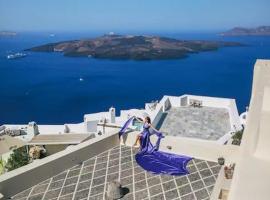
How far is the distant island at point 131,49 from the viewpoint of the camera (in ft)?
381

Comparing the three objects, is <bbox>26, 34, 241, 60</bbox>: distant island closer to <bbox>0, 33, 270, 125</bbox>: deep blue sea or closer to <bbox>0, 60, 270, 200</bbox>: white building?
<bbox>0, 33, 270, 125</bbox>: deep blue sea

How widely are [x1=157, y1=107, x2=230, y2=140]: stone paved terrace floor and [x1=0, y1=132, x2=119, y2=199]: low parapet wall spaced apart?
9.06 metres

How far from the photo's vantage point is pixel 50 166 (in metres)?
6.52

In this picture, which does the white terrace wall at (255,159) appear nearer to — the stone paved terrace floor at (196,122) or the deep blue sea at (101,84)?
the stone paved terrace floor at (196,122)

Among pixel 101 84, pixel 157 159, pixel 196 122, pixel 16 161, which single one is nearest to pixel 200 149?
pixel 157 159

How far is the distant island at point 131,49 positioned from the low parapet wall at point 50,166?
343ft

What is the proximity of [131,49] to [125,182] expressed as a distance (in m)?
124

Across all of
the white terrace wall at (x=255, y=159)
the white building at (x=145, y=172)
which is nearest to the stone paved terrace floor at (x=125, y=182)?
the white building at (x=145, y=172)

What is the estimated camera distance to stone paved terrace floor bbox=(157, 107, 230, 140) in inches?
650

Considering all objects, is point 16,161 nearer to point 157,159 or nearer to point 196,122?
point 157,159

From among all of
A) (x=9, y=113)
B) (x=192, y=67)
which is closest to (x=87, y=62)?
(x=192, y=67)

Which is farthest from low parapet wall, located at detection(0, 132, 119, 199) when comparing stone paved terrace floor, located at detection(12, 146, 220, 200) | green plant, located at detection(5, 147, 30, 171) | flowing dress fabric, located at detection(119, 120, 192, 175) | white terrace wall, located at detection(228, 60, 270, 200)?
green plant, located at detection(5, 147, 30, 171)

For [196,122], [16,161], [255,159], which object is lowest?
[196,122]

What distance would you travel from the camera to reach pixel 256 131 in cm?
525
